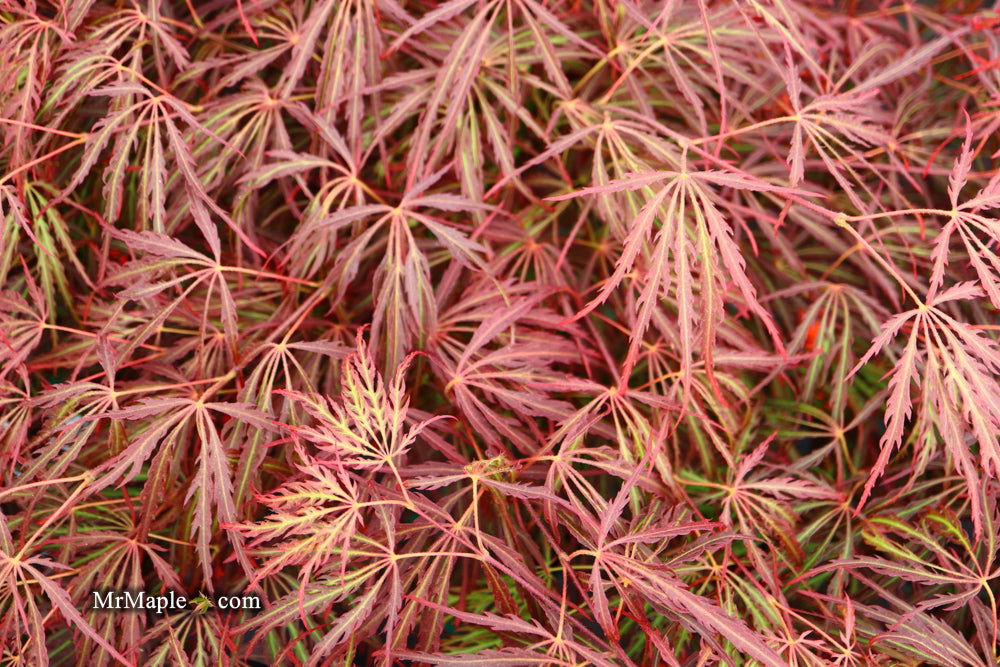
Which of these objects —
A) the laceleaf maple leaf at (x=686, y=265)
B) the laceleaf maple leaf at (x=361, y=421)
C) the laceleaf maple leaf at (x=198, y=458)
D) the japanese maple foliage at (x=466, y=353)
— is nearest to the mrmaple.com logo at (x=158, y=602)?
the japanese maple foliage at (x=466, y=353)

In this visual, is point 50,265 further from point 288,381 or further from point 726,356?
point 726,356

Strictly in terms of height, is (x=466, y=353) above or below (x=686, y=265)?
below

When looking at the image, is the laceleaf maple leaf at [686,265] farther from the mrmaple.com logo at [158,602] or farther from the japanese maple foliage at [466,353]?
the mrmaple.com logo at [158,602]

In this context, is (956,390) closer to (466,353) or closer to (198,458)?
(466,353)

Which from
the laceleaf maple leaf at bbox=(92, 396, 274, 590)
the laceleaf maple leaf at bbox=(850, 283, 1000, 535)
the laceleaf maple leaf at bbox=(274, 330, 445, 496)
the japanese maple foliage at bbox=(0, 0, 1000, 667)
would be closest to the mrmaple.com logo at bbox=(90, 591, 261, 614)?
the japanese maple foliage at bbox=(0, 0, 1000, 667)

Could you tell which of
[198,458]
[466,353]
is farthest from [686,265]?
[198,458]

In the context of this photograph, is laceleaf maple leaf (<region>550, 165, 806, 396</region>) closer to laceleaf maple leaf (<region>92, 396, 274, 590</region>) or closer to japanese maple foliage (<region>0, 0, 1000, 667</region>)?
japanese maple foliage (<region>0, 0, 1000, 667</region>)
